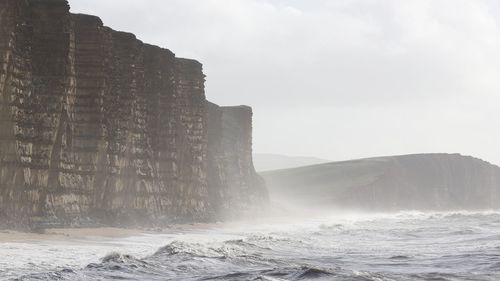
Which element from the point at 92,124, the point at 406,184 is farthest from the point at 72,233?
the point at 406,184

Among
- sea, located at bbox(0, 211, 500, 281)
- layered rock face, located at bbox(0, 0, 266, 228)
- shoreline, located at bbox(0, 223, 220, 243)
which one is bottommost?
sea, located at bbox(0, 211, 500, 281)

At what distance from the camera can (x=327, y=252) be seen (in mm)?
39406

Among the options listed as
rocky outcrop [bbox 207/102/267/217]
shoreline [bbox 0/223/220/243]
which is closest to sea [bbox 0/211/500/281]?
shoreline [bbox 0/223/220/243]

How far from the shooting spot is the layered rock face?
135 ft

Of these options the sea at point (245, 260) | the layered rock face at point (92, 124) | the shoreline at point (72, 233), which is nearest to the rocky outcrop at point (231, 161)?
the layered rock face at point (92, 124)

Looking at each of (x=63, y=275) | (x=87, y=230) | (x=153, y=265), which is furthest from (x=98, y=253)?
(x=87, y=230)

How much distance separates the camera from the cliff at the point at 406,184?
167 meters

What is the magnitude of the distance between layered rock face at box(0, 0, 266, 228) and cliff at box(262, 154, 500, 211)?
97.3m

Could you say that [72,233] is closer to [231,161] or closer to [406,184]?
[231,161]

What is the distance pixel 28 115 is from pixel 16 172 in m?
2.62

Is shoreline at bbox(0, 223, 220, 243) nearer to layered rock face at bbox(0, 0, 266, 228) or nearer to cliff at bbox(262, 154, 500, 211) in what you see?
layered rock face at bbox(0, 0, 266, 228)

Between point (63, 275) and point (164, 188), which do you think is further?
point (164, 188)

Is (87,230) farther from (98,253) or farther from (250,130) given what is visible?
(250,130)

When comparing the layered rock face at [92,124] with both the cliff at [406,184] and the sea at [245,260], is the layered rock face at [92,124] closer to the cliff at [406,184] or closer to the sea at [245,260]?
the sea at [245,260]
